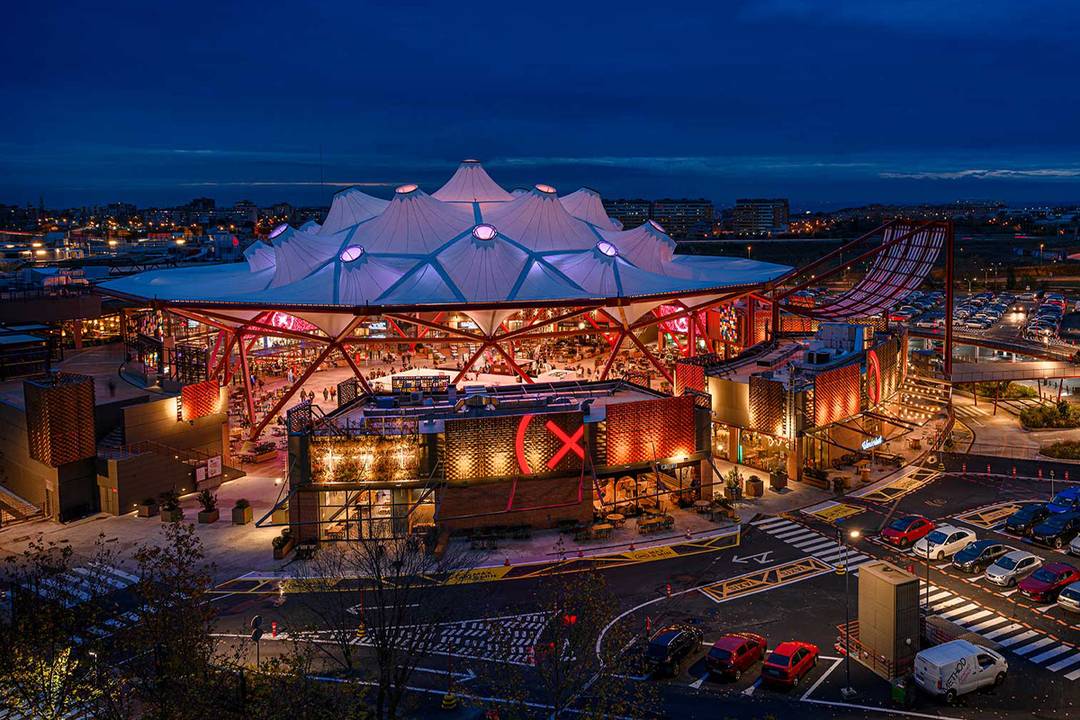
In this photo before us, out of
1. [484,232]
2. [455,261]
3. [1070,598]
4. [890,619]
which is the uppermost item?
[484,232]

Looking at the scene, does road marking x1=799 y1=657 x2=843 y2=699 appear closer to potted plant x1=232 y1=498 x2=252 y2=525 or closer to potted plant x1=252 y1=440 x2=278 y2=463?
potted plant x1=232 y1=498 x2=252 y2=525

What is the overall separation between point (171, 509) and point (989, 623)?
28.1m

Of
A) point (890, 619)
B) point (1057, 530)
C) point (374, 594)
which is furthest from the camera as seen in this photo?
point (1057, 530)

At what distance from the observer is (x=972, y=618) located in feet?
75.0

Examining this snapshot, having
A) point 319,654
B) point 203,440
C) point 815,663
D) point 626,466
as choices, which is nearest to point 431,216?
point 203,440

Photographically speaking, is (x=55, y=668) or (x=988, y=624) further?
(x=988, y=624)

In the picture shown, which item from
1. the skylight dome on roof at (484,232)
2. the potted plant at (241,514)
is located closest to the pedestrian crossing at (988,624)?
the potted plant at (241,514)

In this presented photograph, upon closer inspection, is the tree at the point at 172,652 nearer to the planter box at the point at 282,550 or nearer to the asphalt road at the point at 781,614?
the asphalt road at the point at 781,614

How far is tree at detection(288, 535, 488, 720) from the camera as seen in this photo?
19.5 m

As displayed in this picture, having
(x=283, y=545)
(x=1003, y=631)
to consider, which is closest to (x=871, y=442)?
(x=1003, y=631)

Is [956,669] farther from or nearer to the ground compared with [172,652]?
nearer to the ground

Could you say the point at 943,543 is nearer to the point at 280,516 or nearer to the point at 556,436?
the point at 556,436

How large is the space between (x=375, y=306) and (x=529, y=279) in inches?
355

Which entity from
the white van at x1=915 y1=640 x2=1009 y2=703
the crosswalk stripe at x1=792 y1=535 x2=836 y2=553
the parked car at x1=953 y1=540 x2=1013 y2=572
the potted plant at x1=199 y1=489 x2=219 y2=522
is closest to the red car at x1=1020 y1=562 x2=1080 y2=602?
the parked car at x1=953 y1=540 x2=1013 y2=572
